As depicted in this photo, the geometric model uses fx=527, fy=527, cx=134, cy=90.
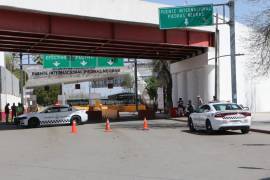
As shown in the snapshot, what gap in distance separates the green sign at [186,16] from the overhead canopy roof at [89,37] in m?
3.06

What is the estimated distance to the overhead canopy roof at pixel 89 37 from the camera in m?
30.4

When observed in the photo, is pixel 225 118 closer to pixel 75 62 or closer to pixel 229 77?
pixel 229 77

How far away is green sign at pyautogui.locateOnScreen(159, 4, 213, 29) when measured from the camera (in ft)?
103

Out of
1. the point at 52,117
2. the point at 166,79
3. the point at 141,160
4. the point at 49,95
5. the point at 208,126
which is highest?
the point at 166,79

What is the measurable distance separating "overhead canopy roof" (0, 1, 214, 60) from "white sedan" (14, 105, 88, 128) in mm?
4699

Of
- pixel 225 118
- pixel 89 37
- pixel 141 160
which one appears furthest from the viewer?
pixel 89 37

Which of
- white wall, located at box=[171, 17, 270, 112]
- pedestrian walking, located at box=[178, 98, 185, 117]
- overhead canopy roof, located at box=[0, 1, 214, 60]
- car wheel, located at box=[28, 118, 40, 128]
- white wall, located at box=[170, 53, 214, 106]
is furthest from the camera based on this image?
pedestrian walking, located at box=[178, 98, 185, 117]

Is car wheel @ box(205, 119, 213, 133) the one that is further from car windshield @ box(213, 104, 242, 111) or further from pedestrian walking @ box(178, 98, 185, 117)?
pedestrian walking @ box(178, 98, 185, 117)

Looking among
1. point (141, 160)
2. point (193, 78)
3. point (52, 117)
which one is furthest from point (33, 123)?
point (141, 160)

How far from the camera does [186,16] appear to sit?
→ 1264 inches

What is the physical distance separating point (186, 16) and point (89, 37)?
6.26m

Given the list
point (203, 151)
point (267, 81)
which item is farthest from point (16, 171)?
point (267, 81)

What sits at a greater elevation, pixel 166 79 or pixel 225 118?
pixel 166 79

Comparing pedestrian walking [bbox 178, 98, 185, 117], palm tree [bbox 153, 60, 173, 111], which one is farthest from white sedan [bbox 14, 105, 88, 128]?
palm tree [bbox 153, 60, 173, 111]
